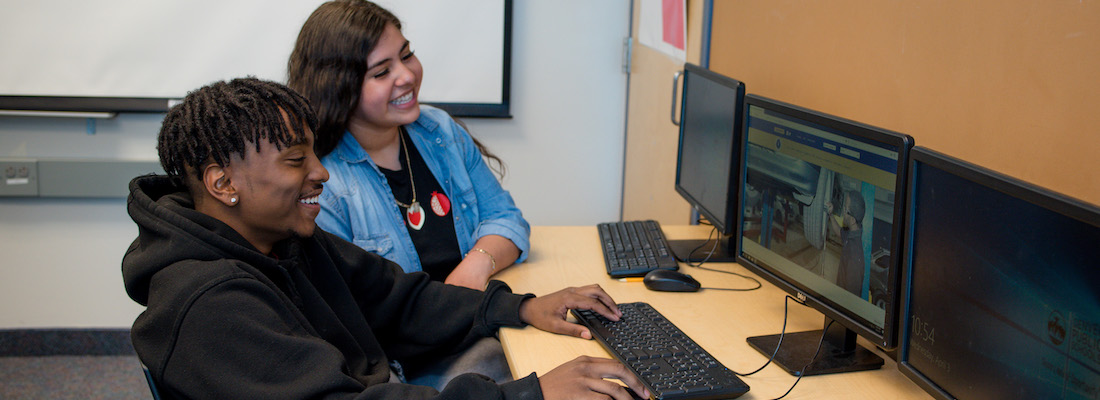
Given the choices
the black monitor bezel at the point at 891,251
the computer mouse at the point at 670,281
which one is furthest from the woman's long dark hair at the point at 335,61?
the black monitor bezel at the point at 891,251

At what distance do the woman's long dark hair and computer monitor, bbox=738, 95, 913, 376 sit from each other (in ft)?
2.77

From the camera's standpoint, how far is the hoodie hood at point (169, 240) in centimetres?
106

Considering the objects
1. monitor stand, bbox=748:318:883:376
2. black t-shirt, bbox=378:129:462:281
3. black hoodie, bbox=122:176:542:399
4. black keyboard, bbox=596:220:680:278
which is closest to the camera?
black hoodie, bbox=122:176:542:399

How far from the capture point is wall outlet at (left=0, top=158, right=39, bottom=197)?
8.94ft

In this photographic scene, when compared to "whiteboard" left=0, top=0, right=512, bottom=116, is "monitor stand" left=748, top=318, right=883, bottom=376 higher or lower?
lower

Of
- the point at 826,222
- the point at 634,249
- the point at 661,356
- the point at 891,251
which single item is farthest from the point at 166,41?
the point at 891,251

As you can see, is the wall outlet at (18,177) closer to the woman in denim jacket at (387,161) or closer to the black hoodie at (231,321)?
the woman in denim jacket at (387,161)

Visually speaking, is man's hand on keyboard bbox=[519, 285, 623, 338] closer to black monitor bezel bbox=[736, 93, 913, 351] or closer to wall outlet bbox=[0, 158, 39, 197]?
black monitor bezel bbox=[736, 93, 913, 351]

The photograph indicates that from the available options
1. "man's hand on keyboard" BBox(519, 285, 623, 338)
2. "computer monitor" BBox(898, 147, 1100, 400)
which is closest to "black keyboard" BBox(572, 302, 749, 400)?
"man's hand on keyboard" BBox(519, 285, 623, 338)

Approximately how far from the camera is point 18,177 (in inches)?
108

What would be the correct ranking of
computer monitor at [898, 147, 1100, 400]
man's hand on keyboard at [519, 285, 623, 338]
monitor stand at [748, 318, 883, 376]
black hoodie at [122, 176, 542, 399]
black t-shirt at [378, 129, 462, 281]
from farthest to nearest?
black t-shirt at [378, 129, 462, 281] → man's hand on keyboard at [519, 285, 623, 338] → monitor stand at [748, 318, 883, 376] → black hoodie at [122, 176, 542, 399] → computer monitor at [898, 147, 1100, 400]

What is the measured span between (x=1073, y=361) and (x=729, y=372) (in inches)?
18.5

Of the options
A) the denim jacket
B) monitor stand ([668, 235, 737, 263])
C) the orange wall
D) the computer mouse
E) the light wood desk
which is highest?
the orange wall

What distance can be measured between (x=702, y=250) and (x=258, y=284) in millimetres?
1072
